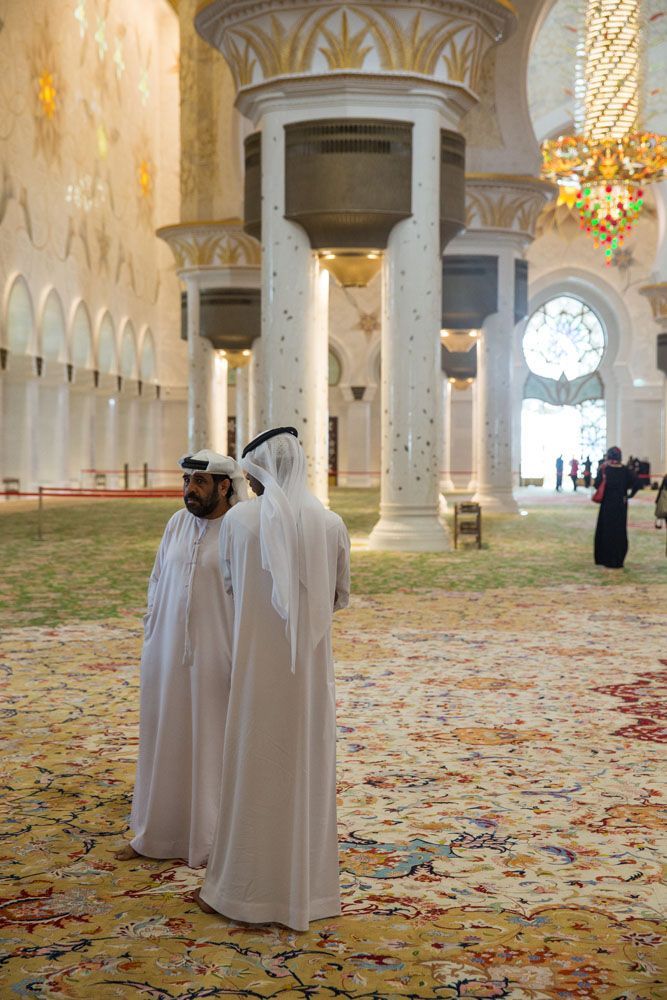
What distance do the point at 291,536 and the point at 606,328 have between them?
1194 inches

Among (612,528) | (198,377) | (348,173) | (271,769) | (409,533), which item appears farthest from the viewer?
(198,377)

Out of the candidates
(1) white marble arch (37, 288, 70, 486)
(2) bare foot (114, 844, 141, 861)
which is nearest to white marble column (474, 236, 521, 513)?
(1) white marble arch (37, 288, 70, 486)

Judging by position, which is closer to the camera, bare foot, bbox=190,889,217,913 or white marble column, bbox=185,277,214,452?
bare foot, bbox=190,889,217,913

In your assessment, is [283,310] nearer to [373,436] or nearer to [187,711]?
[187,711]

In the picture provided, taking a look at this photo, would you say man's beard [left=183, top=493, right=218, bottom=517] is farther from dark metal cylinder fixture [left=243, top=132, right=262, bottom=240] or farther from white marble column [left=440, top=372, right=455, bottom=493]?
white marble column [left=440, top=372, right=455, bottom=493]

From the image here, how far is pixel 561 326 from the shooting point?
105 feet

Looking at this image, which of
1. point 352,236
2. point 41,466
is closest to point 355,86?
point 352,236

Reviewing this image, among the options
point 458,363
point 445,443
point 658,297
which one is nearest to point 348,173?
point 458,363

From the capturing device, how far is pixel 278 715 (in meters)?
2.64

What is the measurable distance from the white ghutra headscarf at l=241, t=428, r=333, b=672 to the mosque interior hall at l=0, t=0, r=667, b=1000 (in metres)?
0.65

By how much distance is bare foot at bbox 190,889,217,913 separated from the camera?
264cm

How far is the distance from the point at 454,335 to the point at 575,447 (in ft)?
50.1

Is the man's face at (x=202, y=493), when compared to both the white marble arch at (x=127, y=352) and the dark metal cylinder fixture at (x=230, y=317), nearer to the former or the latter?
the dark metal cylinder fixture at (x=230, y=317)

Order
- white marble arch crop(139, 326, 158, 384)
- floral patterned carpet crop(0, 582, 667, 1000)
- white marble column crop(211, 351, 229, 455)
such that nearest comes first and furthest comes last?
1. floral patterned carpet crop(0, 582, 667, 1000)
2. white marble column crop(211, 351, 229, 455)
3. white marble arch crop(139, 326, 158, 384)
